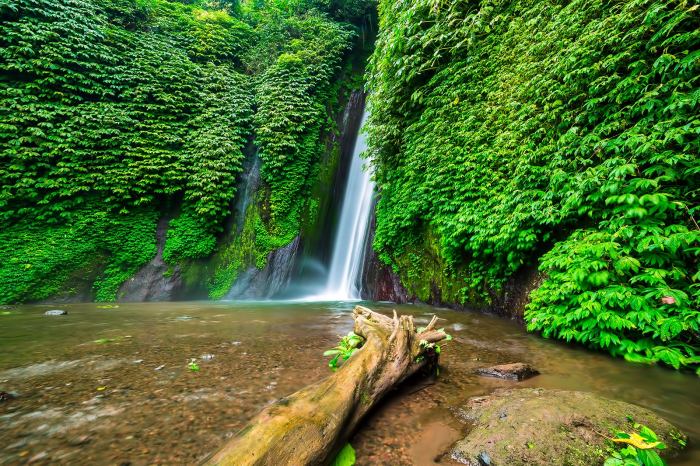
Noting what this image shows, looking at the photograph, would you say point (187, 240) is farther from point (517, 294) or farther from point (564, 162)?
point (564, 162)

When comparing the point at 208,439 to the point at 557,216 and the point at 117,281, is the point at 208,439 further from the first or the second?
the point at 117,281

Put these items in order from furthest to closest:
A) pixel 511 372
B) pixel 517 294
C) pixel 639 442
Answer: pixel 517 294
pixel 511 372
pixel 639 442

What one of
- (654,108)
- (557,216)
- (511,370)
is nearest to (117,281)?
(511,370)

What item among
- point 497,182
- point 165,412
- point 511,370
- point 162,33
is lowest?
point 165,412

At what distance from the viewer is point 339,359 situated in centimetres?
262

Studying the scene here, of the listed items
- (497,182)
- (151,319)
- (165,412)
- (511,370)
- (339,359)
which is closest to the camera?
(165,412)

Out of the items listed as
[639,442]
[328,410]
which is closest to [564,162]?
[639,442]

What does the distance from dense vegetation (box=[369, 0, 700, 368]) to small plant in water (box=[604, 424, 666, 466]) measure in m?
1.87

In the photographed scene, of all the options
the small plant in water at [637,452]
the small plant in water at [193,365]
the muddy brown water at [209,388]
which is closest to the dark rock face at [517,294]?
the muddy brown water at [209,388]

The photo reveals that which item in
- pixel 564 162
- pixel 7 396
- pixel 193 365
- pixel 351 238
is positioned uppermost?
pixel 564 162

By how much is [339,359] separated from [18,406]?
219cm

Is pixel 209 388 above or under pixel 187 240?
under

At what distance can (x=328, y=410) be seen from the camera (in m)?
1.34

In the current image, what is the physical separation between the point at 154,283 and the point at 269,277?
3880 mm
